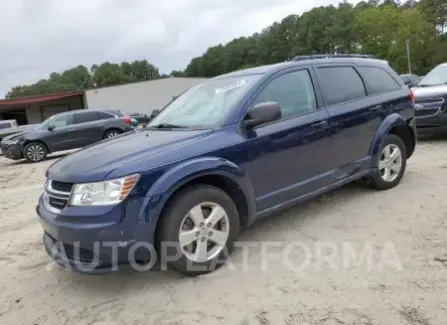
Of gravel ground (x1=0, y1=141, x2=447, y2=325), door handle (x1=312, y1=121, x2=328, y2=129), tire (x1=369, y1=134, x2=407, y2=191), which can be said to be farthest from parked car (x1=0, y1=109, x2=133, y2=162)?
door handle (x1=312, y1=121, x2=328, y2=129)

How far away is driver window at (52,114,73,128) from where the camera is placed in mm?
14664

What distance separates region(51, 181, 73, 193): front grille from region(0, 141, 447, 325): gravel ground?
2.85 feet

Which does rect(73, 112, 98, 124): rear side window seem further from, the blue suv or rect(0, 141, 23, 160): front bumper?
the blue suv

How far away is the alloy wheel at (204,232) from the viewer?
3.52 meters

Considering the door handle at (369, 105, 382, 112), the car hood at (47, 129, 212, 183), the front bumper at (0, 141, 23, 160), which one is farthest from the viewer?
the front bumper at (0, 141, 23, 160)

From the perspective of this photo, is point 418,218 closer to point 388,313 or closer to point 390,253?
point 390,253

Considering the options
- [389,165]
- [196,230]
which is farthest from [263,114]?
[389,165]

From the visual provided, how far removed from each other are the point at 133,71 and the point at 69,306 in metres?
114

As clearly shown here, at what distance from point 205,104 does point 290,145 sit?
3.17 feet

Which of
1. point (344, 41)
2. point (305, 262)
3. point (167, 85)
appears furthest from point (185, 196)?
point (344, 41)

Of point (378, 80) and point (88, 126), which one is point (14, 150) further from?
point (378, 80)

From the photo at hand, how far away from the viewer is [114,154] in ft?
11.9

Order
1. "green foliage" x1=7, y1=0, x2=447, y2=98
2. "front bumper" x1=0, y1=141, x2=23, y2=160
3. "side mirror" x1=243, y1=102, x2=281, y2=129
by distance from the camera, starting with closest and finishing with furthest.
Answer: "side mirror" x1=243, y1=102, x2=281, y2=129 < "front bumper" x1=0, y1=141, x2=23, y2=160 < "green foliage" x1=7, y1=0, x2=447, y2=98

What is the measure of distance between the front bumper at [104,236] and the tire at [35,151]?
12.1 meters
